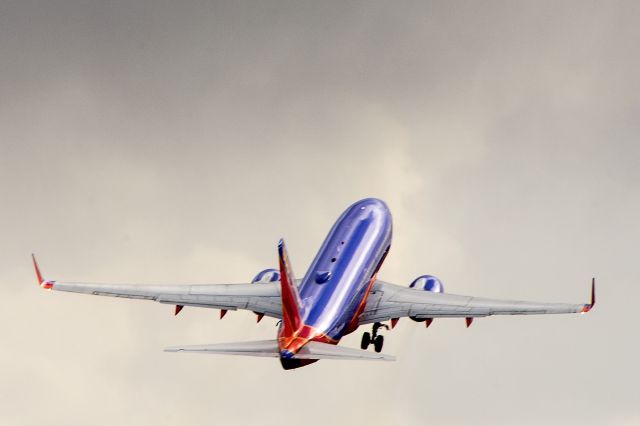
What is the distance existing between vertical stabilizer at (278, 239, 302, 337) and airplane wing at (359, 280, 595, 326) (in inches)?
436

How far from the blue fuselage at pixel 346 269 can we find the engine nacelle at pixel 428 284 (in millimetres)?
2505

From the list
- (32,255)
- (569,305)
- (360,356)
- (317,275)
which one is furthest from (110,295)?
(569,305)

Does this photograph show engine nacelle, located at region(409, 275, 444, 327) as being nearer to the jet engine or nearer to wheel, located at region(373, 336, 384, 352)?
wheel, located at region(373, 336, 384, 352)

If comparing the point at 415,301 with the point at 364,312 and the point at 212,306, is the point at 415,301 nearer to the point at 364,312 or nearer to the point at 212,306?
the point at 364,312

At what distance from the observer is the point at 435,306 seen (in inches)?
4035

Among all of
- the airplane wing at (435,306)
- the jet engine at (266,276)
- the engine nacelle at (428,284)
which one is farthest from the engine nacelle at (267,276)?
the engine nacelle at (428,284)

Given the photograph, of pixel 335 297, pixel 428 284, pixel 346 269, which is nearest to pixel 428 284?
pixel 428 284

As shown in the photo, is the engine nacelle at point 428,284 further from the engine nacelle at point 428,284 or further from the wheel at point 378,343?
the wheel at point 378,343

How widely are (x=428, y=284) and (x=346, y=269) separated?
847 cm

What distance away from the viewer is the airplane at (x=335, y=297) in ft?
304

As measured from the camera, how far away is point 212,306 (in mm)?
101438

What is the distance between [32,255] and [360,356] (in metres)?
21.1

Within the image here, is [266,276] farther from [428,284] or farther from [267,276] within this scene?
[428,284]

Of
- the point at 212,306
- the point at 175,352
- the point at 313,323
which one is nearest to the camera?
the point at 175,352
